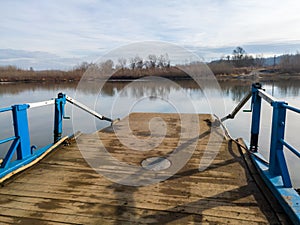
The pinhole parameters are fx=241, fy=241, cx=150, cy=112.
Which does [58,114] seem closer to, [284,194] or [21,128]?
[21,128]

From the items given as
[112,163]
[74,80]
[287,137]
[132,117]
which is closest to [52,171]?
[112,163]

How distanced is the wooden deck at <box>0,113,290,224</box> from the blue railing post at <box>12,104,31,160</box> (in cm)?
23

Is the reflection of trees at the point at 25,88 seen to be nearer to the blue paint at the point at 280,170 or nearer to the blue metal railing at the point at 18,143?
the blue metal railing at the point at 18,143

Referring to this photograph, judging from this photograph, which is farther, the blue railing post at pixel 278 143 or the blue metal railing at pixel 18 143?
the blue metal railing at pixel 18 143

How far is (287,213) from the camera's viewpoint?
71.7 inches

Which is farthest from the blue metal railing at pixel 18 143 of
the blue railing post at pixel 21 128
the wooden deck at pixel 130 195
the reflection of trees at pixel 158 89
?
the reflection of trees at pixel 158 89

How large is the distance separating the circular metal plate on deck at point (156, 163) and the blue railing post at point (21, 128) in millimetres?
1411

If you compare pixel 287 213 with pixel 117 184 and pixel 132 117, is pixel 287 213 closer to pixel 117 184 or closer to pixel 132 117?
pixel 117 184

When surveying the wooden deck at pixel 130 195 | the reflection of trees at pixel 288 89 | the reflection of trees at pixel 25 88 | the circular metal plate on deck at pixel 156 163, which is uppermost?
the reflection of trees at pixel 288 89

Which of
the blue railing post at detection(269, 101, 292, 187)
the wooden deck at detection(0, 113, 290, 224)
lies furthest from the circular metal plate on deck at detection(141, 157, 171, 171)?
the blue railing post at detection(269, 101, 292, 187)

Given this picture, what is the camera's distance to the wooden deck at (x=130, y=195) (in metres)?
1.86

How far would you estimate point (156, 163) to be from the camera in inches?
119

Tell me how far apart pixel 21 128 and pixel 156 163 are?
1626mm

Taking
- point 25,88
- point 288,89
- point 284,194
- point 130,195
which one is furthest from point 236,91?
point 25,88
